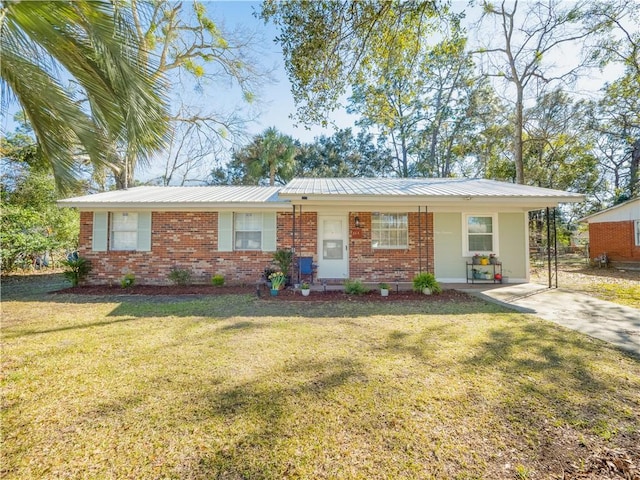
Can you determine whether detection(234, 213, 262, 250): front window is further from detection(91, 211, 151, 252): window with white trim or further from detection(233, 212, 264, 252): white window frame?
detection(91, 211, 151, 252): window with white trim

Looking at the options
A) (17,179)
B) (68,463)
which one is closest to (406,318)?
(68,463)

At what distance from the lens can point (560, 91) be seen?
19.0 m

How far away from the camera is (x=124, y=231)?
31.6ft

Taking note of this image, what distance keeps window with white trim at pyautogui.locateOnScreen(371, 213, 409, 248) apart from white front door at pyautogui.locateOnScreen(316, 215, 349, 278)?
39.4 inches

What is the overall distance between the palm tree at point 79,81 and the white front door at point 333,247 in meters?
6.31

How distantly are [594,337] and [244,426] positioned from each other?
18.1 feet

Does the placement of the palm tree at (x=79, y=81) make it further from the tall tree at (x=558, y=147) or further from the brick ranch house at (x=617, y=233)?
the tall tree at (x=558, y=147)

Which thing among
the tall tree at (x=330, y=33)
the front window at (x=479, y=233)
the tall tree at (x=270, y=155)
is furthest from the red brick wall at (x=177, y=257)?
the tall tree at (x=270, y=155)

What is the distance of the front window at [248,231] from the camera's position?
9648 mm

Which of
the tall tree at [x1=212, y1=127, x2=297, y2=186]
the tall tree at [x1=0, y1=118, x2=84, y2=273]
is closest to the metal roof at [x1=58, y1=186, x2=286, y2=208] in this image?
the tall tree at [x1=0, y1=118, x2=84, y2=273]

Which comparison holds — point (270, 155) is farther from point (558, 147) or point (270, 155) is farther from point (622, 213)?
point (558, 147)

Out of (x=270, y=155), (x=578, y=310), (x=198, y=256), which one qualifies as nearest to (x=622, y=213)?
(x=578, y=310)

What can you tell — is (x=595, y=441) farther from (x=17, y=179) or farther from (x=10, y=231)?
(x=17, y=179)

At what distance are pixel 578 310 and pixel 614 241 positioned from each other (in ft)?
40.8
